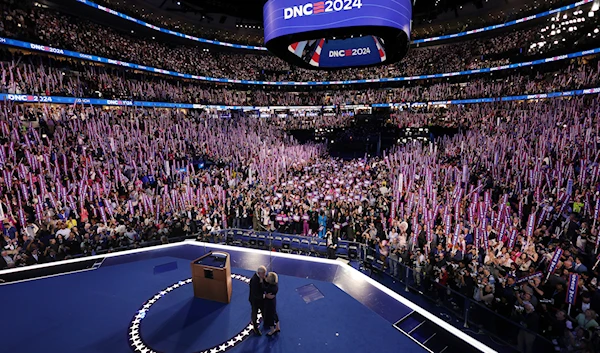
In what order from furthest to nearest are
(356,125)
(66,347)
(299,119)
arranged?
(299,119) → (356,125) → (66,347)

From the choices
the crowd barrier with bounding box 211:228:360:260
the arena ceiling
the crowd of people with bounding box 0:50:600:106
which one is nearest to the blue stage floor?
the crowd barrier with bounding box 211:228:360:260

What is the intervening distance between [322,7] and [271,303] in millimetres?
5664

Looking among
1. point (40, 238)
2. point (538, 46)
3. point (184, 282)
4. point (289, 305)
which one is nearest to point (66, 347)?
point (184, 282)

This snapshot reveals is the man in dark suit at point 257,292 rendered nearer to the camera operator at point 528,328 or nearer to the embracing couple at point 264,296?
the embracing couple at point 264,296

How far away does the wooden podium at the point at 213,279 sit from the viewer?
19.2 feet

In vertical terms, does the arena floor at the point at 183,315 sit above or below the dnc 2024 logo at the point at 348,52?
below

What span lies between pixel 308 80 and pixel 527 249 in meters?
37.7

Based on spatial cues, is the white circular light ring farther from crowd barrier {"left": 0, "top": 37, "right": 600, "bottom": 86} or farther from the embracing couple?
crowd barrier {"left": 0, "top": 37, "right": 600, "bottom": 86}

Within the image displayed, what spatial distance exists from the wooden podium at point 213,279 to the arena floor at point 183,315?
168 millimetres

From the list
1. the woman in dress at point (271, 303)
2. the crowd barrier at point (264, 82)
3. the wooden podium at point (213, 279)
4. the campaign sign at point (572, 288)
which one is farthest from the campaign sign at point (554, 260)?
the crowd barrier at point (264, 82)

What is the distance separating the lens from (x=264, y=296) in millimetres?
4941

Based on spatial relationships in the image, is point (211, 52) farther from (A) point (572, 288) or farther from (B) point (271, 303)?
(A) point (572, 288)

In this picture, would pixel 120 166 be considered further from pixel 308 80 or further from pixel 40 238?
pixel 308 80

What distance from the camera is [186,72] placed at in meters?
33.6
